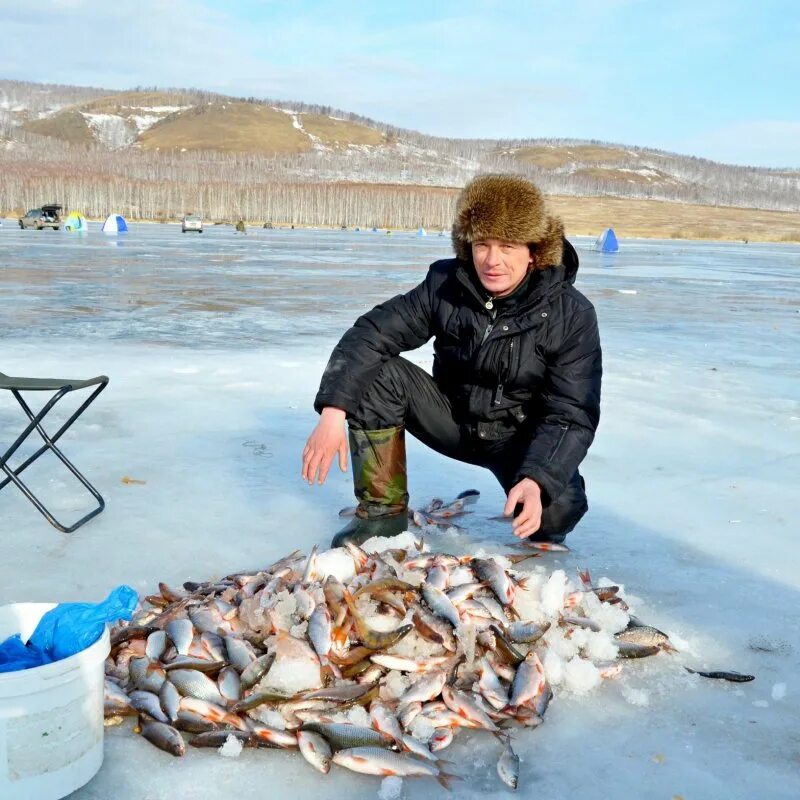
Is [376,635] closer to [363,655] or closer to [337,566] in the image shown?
[363,655]

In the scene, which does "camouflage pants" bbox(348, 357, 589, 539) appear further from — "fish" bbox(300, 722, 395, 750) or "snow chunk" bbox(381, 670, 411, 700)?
"fish" bbox(300, 722, 395, 750)

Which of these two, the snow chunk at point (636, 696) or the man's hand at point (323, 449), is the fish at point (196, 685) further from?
the snow chunk at point (636, 696)

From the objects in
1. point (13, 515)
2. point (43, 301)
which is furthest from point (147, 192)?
point (13, 515)

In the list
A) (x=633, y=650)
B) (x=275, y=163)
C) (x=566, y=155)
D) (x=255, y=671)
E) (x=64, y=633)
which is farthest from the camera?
(x=566, y=155)

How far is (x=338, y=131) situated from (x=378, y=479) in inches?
7416

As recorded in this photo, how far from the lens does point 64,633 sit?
191cm

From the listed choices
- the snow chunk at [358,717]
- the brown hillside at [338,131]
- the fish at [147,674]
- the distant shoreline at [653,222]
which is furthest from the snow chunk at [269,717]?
the brown hillside at [338,131]

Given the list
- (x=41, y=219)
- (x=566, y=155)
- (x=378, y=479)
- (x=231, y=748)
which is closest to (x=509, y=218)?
(x=378, y=479)

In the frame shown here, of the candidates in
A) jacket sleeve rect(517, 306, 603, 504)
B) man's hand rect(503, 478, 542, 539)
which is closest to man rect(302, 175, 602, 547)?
jacket sleeve rect(517, 306, 603, 504)

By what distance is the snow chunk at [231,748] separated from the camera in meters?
2.08

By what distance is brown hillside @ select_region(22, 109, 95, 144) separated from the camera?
17607cm

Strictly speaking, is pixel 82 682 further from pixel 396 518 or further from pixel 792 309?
pixel 792 309

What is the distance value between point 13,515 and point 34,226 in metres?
42.6

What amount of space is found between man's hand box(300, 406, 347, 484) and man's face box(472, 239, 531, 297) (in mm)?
835
